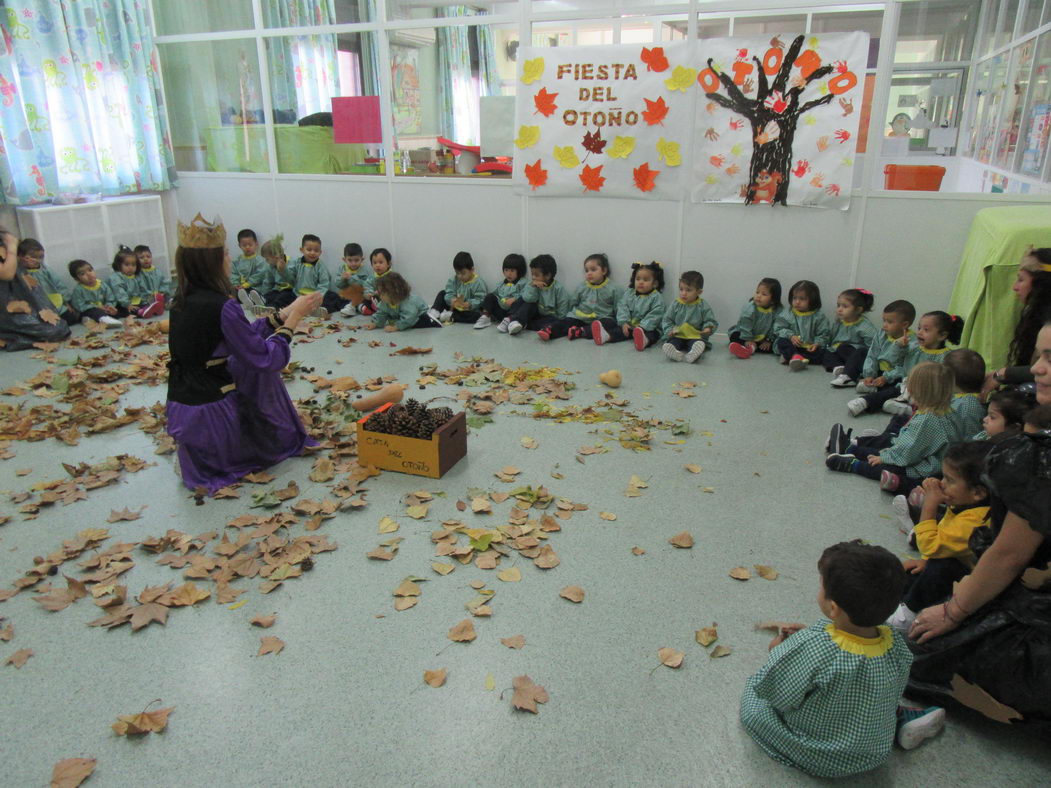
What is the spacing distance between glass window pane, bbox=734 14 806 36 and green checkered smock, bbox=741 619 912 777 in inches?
191

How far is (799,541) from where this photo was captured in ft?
10.2

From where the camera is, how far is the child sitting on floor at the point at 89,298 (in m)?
6.61

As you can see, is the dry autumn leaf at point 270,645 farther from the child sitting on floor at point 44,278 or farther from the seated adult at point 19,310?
the child sitting on floor at point 44,278

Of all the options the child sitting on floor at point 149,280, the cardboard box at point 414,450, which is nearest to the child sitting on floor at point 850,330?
the cardboard box at point 414,450

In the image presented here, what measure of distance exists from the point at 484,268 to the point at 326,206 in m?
1.85

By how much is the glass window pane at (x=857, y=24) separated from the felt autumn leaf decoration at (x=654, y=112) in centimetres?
117

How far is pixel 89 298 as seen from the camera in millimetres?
6688

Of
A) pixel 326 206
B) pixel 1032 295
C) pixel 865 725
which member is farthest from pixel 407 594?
pixel 326 206

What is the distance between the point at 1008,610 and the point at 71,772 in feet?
8.63

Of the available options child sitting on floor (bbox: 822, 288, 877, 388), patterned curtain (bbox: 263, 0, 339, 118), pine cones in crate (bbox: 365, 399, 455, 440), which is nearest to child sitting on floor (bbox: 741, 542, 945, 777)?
pine cones in crate (bbox: 365, 399, 455, 440)

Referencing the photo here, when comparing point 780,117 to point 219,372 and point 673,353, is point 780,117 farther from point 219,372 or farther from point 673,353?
point 219,372

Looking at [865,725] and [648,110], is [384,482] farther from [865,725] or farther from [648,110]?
[648,110]

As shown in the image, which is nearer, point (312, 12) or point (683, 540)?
point (683, 540)

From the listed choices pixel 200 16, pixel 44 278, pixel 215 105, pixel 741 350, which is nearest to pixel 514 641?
pixel 741 350
